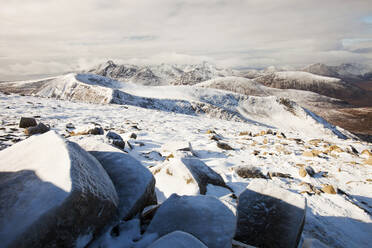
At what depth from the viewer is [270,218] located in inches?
117

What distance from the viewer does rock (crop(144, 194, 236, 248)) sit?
2.38 metres

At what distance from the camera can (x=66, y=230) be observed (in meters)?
1.85

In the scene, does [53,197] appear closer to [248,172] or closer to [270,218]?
[270,218]

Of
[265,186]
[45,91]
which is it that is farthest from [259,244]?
[45,91]

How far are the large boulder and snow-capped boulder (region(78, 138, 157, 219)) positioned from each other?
26 cm

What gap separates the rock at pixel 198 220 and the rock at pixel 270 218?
19.5 inches

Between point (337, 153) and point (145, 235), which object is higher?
point (145, 235)

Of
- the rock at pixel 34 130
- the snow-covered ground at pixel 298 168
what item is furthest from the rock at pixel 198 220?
the rock at pixel 34 130

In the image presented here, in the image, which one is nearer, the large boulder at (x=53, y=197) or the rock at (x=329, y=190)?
the large boulder at (x=53, y=197)

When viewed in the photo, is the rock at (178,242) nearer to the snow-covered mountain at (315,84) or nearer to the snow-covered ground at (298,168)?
the snow-covered ground at (298,168)

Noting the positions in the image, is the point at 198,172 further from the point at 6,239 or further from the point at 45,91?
the point at 45,91

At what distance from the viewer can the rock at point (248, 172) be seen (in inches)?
223

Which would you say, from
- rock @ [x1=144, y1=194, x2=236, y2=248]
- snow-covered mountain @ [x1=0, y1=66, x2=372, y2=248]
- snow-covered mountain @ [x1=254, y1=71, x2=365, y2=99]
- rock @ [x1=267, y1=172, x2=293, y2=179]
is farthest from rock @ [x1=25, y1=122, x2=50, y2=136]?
snow-covered mountain @ [x1=254, y1=71, x2=365, y2=99]

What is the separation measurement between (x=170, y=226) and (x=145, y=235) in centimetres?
32
